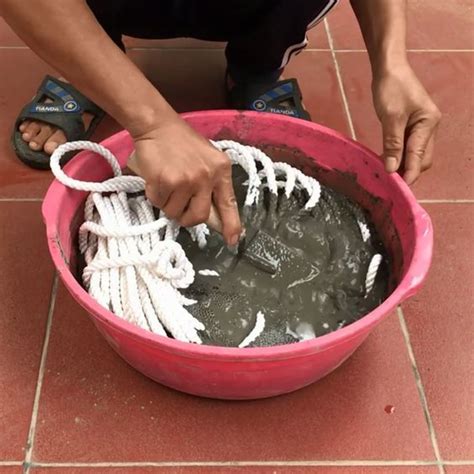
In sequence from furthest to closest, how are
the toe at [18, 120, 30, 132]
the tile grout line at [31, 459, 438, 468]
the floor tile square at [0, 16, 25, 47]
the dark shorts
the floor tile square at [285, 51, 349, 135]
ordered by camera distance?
the floor tile square at [0, 16, 25, 47], the floor tile square at [285, 51, 349, 135], the toe at [18, 120, 30, 132], the dark shorts, the tile grout line at [31, 459, 438, 468]

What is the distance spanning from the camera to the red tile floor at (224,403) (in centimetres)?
76

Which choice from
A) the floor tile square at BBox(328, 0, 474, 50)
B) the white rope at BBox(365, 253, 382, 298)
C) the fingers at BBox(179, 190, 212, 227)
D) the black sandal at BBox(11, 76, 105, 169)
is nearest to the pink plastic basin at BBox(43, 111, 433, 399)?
the white rope at BBox(365, 253, 382, 298)

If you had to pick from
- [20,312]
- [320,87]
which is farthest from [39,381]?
[320,87]

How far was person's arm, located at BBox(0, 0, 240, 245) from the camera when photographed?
635 mm

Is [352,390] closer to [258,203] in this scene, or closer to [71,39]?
[258,203]

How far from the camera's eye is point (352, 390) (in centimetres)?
82

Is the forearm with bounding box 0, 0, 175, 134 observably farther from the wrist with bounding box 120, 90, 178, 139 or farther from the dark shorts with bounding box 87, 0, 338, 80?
the dark shorts with bounding box 87, 0, 338, 80

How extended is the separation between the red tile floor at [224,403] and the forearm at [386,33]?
1.04ft

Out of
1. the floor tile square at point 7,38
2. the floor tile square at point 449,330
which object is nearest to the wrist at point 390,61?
the floor tile square at point 449,330

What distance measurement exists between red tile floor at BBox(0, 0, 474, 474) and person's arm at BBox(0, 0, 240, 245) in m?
0.27

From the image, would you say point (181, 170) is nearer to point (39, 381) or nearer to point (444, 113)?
point (39, 381)

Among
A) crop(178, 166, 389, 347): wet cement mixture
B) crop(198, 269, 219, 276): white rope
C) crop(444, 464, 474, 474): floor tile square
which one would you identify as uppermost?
crop(198, 269, 219, 276): white rope

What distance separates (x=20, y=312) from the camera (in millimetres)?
877

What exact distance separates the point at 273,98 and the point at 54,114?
369 mm
